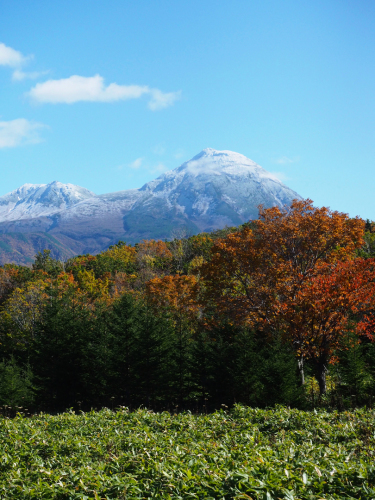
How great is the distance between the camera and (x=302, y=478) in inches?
165

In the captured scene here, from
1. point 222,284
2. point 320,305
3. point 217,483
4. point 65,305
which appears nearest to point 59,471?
point 217,483

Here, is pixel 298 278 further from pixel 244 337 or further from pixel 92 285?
pixel 92 285

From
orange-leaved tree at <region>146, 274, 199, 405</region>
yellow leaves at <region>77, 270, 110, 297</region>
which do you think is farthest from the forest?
yellow leaves at <region>77, 270, 110, 297</region>

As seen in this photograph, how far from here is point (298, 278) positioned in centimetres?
2147

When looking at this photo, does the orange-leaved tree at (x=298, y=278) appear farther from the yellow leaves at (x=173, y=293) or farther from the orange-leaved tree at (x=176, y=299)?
the yellow leaves at (x=173, y=293)

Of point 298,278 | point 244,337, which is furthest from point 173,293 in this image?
point 298,278

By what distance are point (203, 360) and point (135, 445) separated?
20.2m

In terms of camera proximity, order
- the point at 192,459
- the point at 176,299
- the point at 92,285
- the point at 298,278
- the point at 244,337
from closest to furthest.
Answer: the point at 192,459 → the point at 298,278 → the point at 244,337 → the point at 176,299 → the point at 92,285

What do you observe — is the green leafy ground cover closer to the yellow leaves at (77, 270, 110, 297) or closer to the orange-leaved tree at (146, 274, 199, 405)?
the orange-leaved tree at (146, 274, 199, 405)

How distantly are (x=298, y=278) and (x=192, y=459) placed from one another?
17518mm

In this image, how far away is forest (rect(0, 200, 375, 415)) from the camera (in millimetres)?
19500

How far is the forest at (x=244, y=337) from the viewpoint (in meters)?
19.5

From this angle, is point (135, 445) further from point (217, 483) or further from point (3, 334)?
point (3, 334)

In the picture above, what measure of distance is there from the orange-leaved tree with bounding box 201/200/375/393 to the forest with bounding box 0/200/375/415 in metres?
0.07
